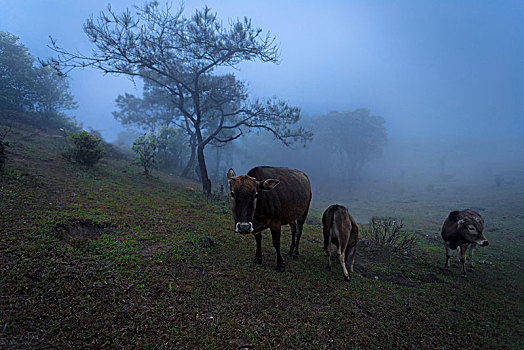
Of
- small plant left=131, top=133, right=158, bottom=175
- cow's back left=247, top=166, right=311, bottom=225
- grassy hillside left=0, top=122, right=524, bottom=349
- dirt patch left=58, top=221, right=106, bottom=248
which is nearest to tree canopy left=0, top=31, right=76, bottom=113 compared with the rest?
small plant left=131, top=133, right=158, bottom=175

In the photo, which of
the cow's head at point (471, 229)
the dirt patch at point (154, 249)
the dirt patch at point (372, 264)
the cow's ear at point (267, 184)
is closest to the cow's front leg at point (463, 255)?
the cow's head at point (471, 229)

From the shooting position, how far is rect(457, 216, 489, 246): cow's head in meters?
6.51

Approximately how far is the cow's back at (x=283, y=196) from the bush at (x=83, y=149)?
469 inches

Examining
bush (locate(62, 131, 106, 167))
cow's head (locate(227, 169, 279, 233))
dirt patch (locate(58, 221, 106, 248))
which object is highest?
bush (locate(62, 131, 106, 167))

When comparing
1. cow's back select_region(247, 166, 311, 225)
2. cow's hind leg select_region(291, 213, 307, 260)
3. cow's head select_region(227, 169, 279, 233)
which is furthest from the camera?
cow's hind leg select_region(291, 213, 307, 260)

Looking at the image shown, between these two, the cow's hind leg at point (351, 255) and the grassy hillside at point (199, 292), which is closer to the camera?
the grassy hillside at point (199, 292)

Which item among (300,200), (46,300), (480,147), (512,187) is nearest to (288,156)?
(512,187)

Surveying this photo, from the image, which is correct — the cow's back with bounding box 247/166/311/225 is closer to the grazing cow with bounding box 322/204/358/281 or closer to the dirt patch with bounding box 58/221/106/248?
the grazing cow with bounding box 322/204/358/281

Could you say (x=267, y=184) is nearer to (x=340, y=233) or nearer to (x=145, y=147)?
(x=340, y=233)

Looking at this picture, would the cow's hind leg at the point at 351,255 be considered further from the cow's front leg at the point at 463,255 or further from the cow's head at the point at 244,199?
the cow's front leg at the point at 463,255

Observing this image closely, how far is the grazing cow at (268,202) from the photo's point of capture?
4.62m

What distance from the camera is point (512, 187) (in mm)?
29641

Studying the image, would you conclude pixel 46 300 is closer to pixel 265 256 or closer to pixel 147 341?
pixel 147 341

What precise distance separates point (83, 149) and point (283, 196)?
44.1 feet
